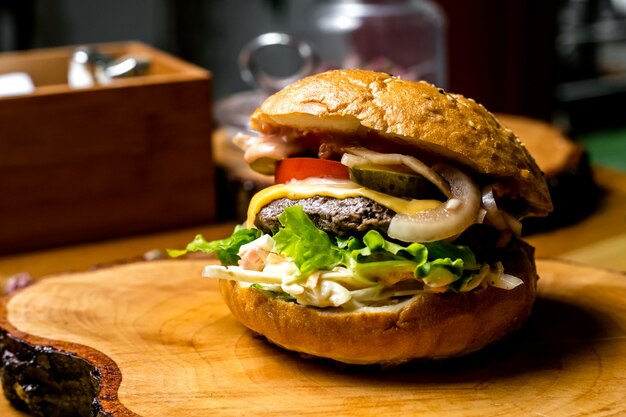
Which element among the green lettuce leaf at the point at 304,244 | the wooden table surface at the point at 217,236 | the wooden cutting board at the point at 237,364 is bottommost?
the wooden table surface at the point at 217,236

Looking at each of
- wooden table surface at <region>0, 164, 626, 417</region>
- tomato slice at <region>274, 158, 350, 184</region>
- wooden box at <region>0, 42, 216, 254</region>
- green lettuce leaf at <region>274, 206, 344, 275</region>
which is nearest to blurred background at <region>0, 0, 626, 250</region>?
wooden box at <region>0, 42, 216, 254</region>

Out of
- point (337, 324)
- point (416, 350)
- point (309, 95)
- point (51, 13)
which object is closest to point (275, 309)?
point (337, 324)

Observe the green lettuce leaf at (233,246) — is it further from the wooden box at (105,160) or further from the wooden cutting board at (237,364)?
the wooden box at (105,160)

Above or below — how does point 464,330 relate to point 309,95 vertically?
below

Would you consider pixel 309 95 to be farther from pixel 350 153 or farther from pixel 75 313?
pixel 75 313

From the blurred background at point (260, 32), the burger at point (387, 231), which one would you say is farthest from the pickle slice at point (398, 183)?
the blurred background at point (260, 32)

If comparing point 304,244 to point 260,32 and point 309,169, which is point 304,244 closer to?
point 309,169

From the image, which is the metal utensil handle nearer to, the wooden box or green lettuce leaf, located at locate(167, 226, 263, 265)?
the wooden box

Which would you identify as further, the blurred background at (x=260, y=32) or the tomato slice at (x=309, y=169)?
the blurred background at (x=260, y=32)
